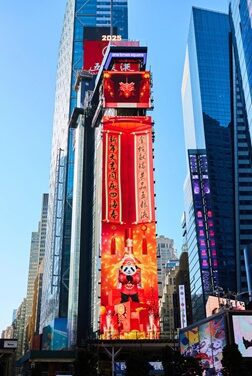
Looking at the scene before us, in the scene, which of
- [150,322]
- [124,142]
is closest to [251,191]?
[124,142]

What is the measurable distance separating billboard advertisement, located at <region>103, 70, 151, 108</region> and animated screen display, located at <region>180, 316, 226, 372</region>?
60831mm

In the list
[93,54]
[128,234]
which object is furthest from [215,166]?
[128,234]

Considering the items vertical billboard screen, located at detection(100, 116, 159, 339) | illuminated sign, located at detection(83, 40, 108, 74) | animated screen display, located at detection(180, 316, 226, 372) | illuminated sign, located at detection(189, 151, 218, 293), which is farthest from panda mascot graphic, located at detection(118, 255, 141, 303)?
illuminated sign, located at detection(83, 40, 108, 74)

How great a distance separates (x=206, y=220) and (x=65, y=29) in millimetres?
89511

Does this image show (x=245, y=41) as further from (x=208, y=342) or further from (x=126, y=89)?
(x=208, y=342)

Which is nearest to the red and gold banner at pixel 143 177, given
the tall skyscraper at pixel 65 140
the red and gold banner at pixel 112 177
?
the red and gold banner at pixel 112 177

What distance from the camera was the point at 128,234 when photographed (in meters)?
91.4

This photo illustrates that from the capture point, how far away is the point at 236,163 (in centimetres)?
17150

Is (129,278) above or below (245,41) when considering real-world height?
below

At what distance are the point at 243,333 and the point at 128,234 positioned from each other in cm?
4939

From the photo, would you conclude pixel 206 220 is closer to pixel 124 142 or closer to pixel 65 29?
pixel 124 142

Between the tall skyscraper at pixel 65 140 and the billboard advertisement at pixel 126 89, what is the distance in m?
45.8

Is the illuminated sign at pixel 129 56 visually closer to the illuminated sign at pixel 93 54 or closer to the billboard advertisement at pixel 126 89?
the billboard advertisement at pixel 126 89

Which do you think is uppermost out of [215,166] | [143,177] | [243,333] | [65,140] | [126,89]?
[65,140]
